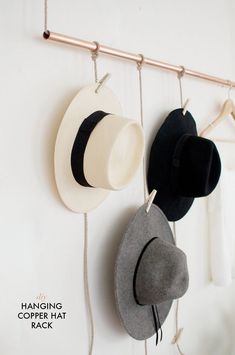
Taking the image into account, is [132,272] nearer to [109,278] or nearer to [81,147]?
[109,278]

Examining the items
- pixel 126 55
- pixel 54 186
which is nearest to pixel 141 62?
pixel 126 55

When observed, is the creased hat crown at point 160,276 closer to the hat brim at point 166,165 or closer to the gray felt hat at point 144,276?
the gray felt hat at point 144,276

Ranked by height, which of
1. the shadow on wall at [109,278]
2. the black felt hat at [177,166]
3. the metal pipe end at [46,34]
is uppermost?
the metal pipe end at [46,34]

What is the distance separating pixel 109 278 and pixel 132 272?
0.22ft

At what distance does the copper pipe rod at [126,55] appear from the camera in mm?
807

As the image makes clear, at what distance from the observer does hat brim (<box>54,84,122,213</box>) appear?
81 centimetres

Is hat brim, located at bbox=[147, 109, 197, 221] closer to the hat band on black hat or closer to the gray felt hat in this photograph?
the gray felt hat

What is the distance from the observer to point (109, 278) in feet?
3.08

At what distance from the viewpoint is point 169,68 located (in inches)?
42.1

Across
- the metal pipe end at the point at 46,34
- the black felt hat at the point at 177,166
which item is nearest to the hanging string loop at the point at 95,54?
the metal pipe end at the point at 46,34

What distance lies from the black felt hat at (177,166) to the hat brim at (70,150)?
208 mm

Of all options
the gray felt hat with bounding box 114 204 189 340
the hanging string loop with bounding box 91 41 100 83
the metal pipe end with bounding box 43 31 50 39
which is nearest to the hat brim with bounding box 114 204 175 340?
the gray felt hat with bounding box 114 204 189 340

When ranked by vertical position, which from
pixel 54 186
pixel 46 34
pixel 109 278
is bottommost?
pixel 109 278

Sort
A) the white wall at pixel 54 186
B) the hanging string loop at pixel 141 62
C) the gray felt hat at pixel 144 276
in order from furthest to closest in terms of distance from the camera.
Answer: the hanging string loop at pixel 141 62, the gray felt hat at pixel 144 276, the white wall at pixel 54 186
